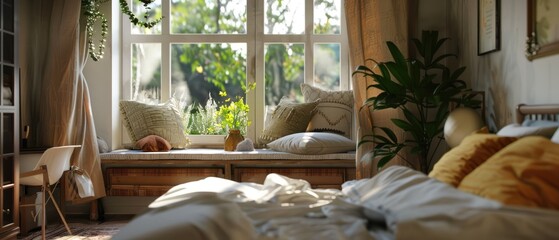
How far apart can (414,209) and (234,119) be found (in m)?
3.85

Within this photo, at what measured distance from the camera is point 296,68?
562 cm

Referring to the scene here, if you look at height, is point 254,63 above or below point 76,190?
above

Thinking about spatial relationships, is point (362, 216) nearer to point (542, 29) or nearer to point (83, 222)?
point (542, 29)

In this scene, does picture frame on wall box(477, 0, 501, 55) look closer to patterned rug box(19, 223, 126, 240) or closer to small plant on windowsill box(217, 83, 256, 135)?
small plant on windowsill box(217, 83, 256, 135)

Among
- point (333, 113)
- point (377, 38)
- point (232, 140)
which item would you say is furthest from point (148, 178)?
point (377, 38)

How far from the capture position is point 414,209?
1.55 metres

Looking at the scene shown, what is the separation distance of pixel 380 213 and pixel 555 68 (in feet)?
5.56

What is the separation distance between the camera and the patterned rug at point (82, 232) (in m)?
4.38

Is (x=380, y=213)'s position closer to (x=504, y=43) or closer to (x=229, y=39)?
(x=504, y=43)

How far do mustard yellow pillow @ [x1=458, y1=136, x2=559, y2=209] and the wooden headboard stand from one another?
3.54 feet

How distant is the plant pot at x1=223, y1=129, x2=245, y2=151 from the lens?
5.17 meters

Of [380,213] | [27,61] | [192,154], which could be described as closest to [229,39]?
[192,154]

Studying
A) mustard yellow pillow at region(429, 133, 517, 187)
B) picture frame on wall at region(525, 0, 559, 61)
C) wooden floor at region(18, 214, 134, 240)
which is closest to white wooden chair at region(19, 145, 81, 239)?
wooden floor at region(18, 214, 134, 240)

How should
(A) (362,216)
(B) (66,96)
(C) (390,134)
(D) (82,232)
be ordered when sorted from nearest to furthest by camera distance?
1. (A) (362,216)
2. (C) (390,134)
3. (D) (82,232)
4. (B) (66,96)
